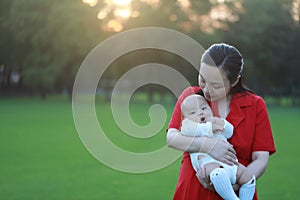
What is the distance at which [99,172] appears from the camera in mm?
9570

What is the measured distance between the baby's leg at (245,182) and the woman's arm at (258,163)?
31 mm

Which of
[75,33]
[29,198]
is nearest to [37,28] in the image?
[75,33]

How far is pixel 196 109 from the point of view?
105 inches

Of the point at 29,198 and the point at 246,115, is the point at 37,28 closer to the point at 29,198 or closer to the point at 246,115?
the point at 29,198

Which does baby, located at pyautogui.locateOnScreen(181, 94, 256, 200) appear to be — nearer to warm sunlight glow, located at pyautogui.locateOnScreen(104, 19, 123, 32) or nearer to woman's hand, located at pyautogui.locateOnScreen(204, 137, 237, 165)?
woman's hand, located at pyautogui.locateOnScreen(204, 137, 237, 165)

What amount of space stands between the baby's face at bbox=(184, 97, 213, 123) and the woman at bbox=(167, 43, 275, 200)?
0.17 feet

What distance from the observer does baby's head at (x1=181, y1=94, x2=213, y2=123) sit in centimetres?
266

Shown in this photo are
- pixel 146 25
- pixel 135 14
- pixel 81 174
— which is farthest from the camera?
pixel 146 25

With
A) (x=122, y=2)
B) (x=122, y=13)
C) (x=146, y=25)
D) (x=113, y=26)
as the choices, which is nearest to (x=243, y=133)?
(x=122, y=13)

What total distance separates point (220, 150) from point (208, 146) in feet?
0.23

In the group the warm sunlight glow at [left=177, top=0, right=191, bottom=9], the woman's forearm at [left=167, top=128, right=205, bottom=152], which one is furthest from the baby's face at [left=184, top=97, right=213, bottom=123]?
the warm sunlight glow at [left=177, top=0, right=191, bottom=9]

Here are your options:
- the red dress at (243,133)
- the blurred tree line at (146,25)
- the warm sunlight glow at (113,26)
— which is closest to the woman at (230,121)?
the red dress at (243,133)

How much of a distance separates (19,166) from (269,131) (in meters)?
7.92

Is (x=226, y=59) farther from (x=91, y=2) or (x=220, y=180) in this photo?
(x=91, y=2)
